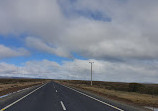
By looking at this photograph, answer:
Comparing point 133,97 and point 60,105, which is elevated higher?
point 60,105

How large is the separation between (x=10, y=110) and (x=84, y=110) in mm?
4182

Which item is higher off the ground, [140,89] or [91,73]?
[91,73]

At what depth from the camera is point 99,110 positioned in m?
8.62

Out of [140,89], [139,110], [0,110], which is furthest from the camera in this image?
[140,89]

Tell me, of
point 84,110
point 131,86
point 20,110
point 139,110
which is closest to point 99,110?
point 84,110

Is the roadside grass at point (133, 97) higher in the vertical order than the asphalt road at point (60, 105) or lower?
lower

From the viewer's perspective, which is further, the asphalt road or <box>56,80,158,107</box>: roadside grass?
<box>56,80,158,107</box>: roadside grass

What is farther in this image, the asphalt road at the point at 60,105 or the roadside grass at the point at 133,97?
the roadside grass at the point at 133,97

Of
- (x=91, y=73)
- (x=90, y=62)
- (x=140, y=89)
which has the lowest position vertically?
(x=140, y=89)

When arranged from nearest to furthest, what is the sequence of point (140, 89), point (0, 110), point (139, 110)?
point (0, 110) → point (139, 110) → point (140, 89)

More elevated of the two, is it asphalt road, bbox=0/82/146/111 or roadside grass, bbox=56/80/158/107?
asphalt road, bbox=0/82/146/111

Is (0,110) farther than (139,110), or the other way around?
(139,110)

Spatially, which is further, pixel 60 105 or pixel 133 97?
pixel 133 97

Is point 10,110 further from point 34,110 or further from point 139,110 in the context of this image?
point 139,110
